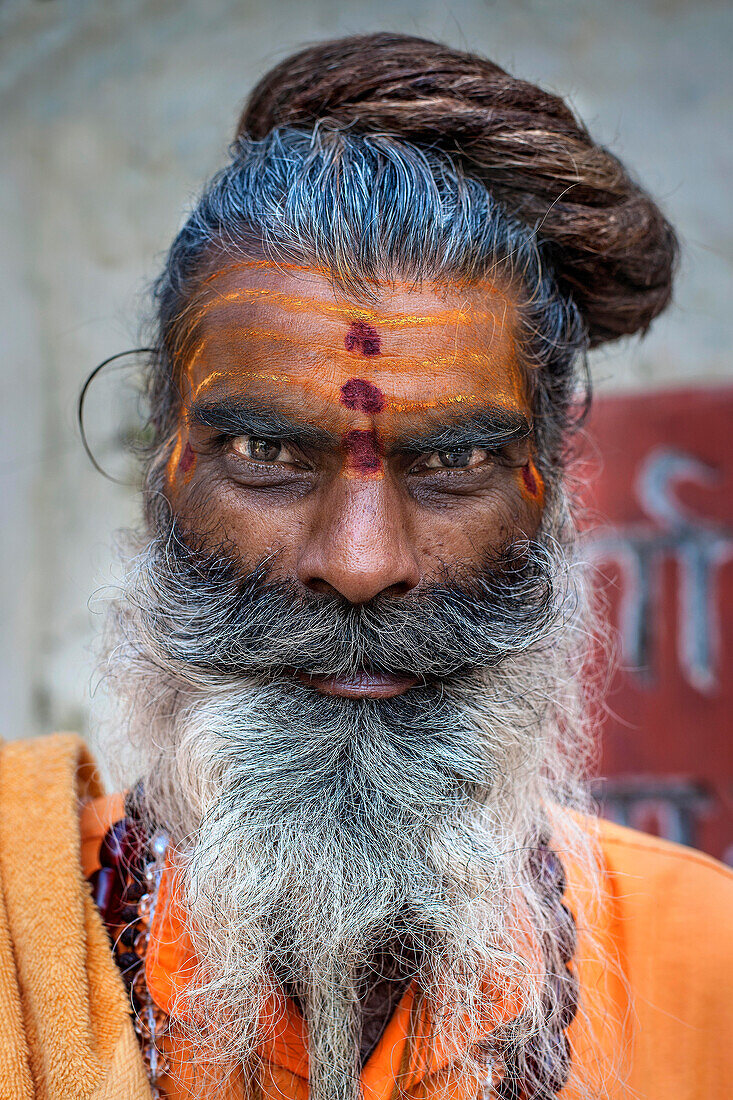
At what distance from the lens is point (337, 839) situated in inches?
48.1

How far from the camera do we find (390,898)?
123 centimetres

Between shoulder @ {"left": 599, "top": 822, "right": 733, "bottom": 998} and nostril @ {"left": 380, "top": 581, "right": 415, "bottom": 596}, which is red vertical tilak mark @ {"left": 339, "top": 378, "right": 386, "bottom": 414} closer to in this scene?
nostril @ {"left": 380, "top": 581, "right": 415, "bottom": 596}

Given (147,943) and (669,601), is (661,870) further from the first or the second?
(669,601)

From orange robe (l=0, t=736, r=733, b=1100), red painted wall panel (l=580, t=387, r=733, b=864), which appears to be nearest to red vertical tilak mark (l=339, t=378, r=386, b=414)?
orange robe (l=0, t=736, r=733, b=1100)

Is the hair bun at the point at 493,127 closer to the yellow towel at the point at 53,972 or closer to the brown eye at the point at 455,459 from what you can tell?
the brown eye at the point at 455,459

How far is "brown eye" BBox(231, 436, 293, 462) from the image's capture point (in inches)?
52.0

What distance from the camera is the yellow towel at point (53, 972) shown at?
45.3 inches

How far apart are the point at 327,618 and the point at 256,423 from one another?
1.00ft

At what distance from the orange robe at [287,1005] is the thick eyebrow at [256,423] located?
2.01 feet

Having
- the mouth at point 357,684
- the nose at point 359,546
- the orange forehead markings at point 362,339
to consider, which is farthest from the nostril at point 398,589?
the orange forehead markings at point 362,339

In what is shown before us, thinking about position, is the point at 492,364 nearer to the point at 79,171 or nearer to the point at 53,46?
the point at 79,171

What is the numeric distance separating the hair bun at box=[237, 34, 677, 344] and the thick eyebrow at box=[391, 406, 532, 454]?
0.38m

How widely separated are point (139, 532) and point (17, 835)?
1.96 feet

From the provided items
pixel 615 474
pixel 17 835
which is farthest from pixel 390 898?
pixel 615 474
